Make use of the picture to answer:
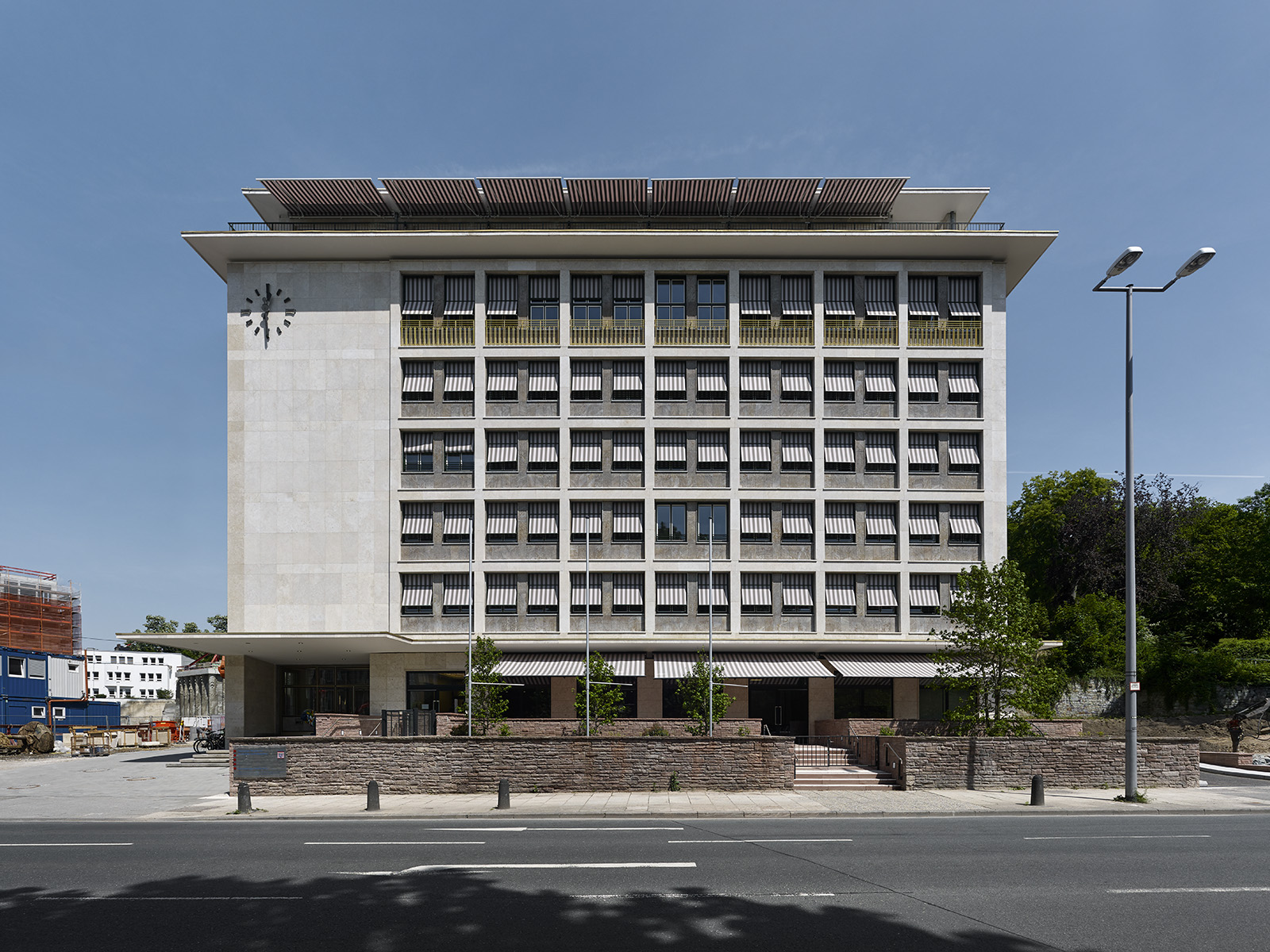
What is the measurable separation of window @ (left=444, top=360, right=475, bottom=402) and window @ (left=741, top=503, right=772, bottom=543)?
13712 millimetres

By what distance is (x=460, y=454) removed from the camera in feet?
132

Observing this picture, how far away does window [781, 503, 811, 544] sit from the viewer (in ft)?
131

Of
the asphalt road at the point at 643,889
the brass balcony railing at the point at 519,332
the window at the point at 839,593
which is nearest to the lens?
the asphalt road at the point at 643,889

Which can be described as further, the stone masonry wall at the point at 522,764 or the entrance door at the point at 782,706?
A: the entrance door at the point at 782,706

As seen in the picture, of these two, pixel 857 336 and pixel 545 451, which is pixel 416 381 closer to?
pixel 545 451

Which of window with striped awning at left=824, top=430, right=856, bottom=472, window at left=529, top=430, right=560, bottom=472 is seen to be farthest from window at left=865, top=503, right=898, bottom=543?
window at left=529, top=430, right=560, bottom=472

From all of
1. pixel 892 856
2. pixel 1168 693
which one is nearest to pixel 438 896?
pixel 892 856

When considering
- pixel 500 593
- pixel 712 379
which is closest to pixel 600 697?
pixel 500 593

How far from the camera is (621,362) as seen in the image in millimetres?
40562

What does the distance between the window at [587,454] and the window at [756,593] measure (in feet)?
27.9

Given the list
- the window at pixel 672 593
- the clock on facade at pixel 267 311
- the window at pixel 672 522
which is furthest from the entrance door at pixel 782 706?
the clock on facade at pixel 267 311

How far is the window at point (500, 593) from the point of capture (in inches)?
1559

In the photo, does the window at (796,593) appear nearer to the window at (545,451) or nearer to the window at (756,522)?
the window at (756,522)

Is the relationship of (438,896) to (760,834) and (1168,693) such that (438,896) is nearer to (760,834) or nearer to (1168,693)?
(760,834)
